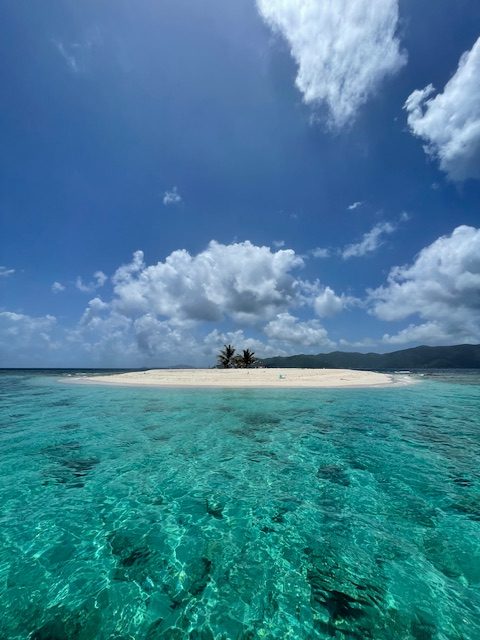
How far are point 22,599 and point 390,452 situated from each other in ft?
42.7

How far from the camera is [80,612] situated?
15.7 ft

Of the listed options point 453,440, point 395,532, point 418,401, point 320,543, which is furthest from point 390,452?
point 418,401

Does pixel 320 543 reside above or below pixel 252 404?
below

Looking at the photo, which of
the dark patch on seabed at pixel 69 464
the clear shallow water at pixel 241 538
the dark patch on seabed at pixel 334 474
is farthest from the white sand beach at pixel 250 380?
the dark patch on seabed at pixel 334 474

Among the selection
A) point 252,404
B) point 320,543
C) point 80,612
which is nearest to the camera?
point 80,612

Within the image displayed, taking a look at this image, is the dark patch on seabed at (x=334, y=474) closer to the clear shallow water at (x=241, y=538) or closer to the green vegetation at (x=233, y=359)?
the clear shallow water at (x=241, y=538)

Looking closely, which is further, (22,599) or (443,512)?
(443,512)

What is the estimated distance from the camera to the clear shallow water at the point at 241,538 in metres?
4.66

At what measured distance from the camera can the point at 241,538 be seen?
6719 mm

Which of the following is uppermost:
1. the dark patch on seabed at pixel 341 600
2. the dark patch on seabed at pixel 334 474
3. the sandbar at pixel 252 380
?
the sandbar at pixel 252 380

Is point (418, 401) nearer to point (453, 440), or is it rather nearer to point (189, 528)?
point (453, 440)

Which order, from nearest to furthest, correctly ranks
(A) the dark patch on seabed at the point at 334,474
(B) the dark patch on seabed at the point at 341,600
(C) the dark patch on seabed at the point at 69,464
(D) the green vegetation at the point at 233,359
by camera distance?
(B) the dark patch on seabed at the point at 341,600 < (A) the dark patch on seabed at the point at 334,474 < (C) the dark patch on seabed at the point at 69,464 < (D) the green vegetation at the point at 233,359

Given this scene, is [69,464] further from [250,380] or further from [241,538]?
[250,380]

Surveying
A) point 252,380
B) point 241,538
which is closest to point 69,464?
point 241,538
